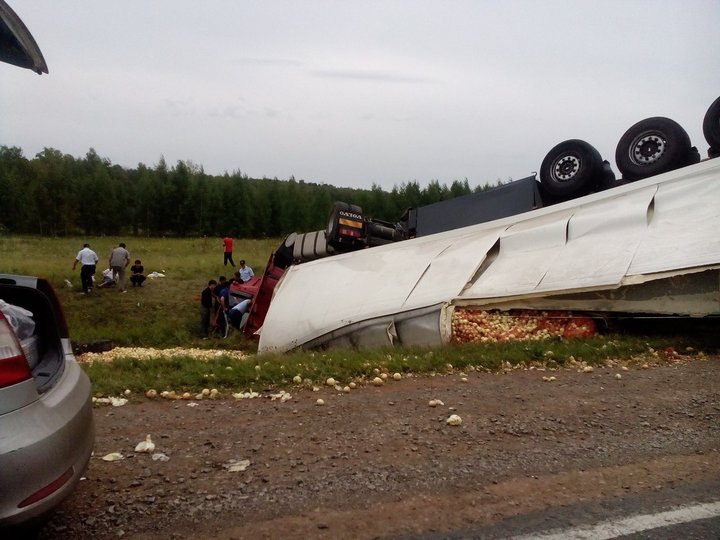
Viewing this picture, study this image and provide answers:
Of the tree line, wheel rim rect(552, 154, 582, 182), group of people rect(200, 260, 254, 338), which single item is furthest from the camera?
the tree line

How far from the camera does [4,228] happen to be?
3925 centimetres

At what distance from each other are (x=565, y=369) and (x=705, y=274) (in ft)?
7.39

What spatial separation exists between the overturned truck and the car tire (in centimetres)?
2

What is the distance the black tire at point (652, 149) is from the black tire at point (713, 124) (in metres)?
0.29

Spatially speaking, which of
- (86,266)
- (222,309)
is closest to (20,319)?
(222,309)

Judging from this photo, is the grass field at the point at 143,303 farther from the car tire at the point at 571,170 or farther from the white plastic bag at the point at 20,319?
the white plastic bag at the point at 20,319

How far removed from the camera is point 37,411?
2111 millimetres

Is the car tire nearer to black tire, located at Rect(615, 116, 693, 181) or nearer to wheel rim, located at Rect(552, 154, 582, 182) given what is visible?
wheel rim, located at Rect(552, 154, 582, 182)

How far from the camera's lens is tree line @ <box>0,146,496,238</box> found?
40750mm

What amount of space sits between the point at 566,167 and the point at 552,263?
3.31 meters

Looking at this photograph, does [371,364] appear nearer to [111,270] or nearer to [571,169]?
[571,169]

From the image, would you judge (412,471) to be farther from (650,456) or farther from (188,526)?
(650,456)

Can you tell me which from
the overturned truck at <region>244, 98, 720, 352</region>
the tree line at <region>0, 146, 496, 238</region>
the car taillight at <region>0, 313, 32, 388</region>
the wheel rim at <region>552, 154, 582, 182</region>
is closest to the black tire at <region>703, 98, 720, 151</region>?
the overturned truck at <region>244, 98, 720, 352</region>

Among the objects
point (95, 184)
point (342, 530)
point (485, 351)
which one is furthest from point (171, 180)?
point (342, 530)
